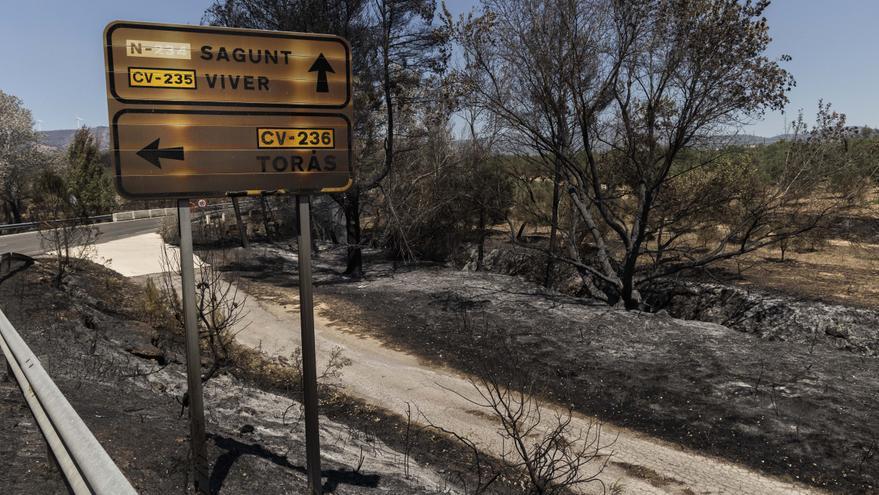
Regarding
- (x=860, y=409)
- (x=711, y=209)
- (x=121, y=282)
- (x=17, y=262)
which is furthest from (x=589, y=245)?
(x=17, y=262)

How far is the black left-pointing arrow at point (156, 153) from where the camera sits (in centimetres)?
351

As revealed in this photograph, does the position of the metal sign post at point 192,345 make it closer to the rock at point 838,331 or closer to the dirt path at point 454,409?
the dirt path at point 454,409

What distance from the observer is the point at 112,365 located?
278 inches

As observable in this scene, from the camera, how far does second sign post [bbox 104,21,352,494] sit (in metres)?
3.47

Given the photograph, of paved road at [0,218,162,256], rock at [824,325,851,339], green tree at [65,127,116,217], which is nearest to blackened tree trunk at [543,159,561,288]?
rock at [824,325,851,339]

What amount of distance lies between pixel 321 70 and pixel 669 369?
25.5 feet

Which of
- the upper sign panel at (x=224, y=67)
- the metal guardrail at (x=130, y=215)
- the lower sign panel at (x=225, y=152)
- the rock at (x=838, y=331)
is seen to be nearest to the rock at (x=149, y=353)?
the lower sign panel at (x=225, y=152)

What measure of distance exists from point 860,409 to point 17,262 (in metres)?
14.2

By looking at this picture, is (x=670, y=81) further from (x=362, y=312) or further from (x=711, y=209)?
(x=362, y=312)

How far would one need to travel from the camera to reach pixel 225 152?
373cm

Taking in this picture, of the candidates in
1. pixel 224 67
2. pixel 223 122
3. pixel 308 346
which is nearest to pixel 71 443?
pixel 308 346

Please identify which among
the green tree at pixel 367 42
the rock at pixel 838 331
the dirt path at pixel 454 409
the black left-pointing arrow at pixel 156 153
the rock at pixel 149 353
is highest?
the green tree at pixel 367 42

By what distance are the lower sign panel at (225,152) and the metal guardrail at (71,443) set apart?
48.1 inches

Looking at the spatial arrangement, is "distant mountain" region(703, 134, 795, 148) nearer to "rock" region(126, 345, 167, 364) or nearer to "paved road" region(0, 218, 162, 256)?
"rock" region(126, 345, 167, 364)
